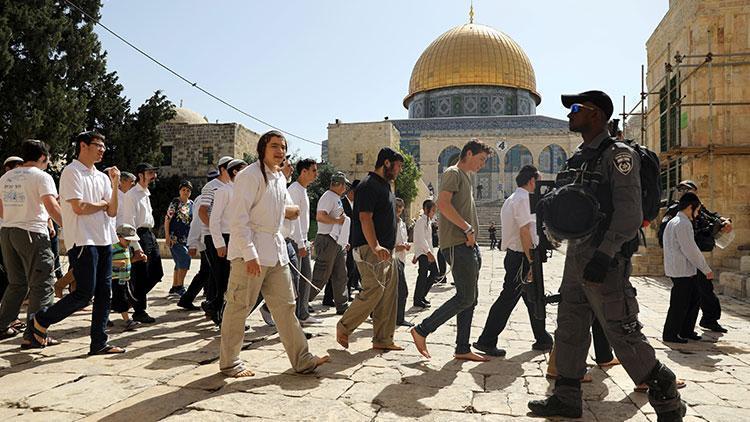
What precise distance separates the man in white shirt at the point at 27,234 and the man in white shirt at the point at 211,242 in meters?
1.38

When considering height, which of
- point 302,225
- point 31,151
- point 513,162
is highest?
point 513,162

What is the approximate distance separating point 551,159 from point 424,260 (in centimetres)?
3862

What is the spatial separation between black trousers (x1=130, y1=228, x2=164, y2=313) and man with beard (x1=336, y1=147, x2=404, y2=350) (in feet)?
7.96

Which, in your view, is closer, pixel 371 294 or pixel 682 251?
pixel 371 294

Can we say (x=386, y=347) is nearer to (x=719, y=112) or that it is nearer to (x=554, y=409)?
(x=554, y=409)

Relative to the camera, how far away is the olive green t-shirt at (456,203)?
3.99 meters

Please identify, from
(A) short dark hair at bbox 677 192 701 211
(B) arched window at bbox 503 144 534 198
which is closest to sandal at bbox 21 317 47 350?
(A) short dark hair at bbox 677 192 701 211

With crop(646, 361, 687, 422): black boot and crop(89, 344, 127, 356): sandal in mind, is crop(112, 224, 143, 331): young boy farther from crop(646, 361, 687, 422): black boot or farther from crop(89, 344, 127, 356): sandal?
crop(646, 361, 687, 422): black boot

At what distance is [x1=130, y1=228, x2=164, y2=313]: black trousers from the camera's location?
532 centimetres


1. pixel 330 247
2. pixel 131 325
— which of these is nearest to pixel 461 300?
pixel 330 247

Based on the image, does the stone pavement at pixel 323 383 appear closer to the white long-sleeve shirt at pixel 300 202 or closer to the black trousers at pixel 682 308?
the black trousers at pixel 682 308

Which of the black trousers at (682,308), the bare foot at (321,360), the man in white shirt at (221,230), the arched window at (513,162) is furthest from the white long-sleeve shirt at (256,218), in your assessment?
the arched window at (513,162)

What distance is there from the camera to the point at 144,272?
5.39m

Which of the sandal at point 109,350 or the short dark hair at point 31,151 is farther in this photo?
the short dark hair at point 31,151
